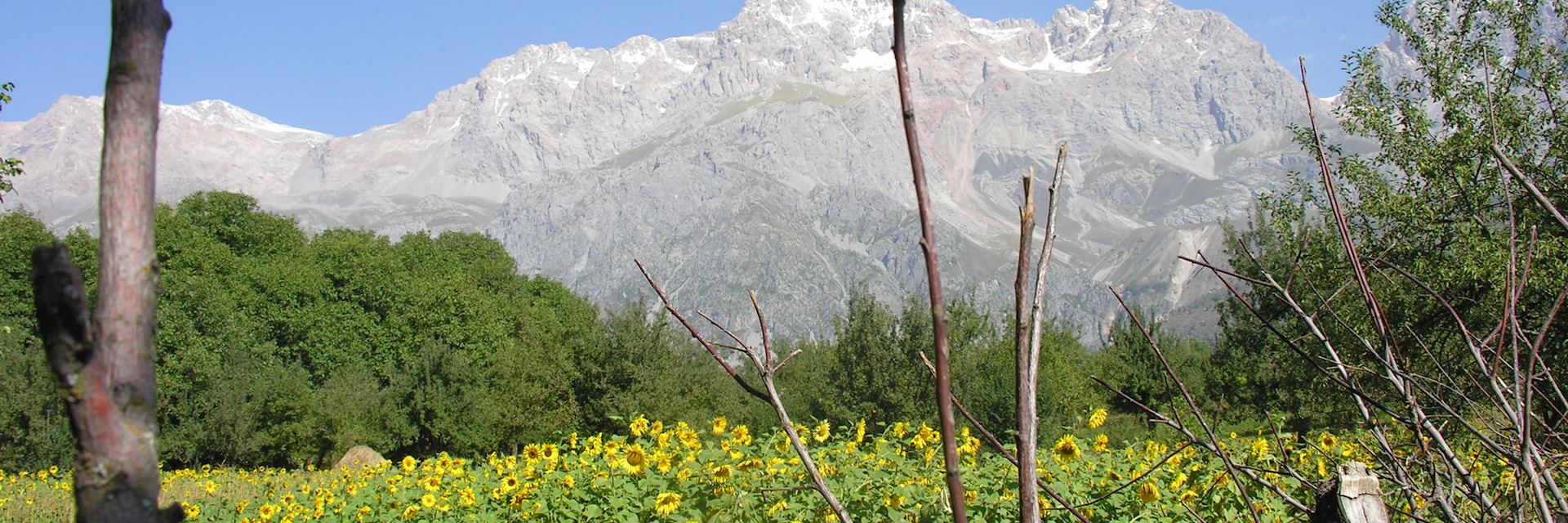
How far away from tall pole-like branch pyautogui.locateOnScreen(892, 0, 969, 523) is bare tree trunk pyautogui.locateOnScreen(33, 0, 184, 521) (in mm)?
601

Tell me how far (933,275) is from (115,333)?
0.65m

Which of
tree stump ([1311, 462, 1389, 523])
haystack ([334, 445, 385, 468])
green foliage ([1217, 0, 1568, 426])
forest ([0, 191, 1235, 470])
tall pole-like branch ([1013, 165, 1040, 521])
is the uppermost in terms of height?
green foliage ([1217, 0, 1568, 426])

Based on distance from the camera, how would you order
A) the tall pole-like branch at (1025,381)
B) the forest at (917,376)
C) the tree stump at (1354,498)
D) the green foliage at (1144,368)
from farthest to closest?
1. the green foliage at (1144,368)
2. the forest at (917,376)
3. the tree stump at (1354,498)
4. the tall pole-like branch at (1025,381)

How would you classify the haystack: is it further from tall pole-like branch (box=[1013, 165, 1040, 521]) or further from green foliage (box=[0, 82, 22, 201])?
tall pole-like branch (box=[1013, 165, 1040, 521])

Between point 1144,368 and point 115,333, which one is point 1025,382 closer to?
point 115,333

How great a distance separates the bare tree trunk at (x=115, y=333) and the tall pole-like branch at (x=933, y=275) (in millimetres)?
601

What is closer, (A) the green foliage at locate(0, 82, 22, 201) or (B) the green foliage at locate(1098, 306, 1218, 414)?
(A) the green foliage at locate(0, 82, 22, 201)

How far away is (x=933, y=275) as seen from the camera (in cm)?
87

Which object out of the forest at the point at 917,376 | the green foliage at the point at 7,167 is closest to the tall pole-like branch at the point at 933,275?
the forest at the point at 917,376

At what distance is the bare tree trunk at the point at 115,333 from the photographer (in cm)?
75

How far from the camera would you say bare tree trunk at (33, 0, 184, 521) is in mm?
751

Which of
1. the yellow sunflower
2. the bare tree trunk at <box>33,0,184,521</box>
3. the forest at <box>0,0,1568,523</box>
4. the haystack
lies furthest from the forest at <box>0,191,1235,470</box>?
the bare tree trunk at <box>33,0,184,521</box>

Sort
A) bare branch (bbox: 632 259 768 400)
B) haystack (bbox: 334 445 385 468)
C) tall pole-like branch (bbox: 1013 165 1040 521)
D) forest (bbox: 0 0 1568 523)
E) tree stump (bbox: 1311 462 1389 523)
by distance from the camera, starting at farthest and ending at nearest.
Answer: haystack (bbox: 334 445 385 468) < forest (bbox: 0 0 1568 523) < tree stump (bbox: 1311 462 1389 523) < bare branch (bbox: 632 259 768 400) < tall pole-like branch (bbox: 1013 165 1040 521)

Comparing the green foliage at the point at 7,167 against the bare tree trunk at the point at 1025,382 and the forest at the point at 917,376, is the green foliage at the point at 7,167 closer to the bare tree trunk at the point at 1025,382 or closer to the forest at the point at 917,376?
the forest at the point at 917,376
